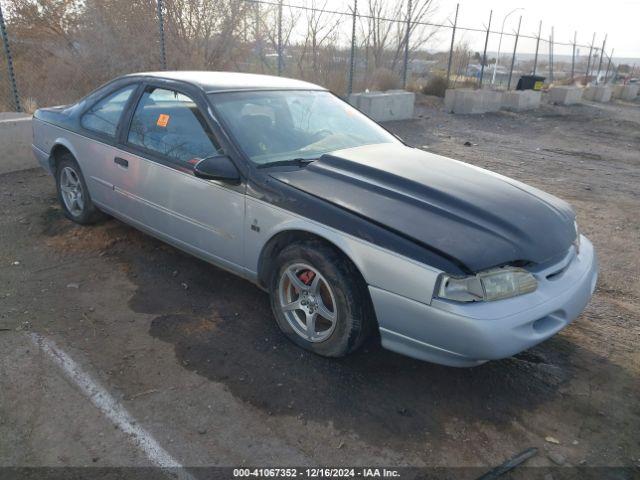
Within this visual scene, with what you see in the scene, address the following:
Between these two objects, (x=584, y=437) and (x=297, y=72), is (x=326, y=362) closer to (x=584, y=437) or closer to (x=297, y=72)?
(x=584, y=437)

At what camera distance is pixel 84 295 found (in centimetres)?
383

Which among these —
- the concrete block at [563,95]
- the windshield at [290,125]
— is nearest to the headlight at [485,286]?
the windshield at [290,125]

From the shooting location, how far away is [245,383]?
9.58ft

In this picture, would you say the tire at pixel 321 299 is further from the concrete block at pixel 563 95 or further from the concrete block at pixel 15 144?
the concrete block at pixel 563 95

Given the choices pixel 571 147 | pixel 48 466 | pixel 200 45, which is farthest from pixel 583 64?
pixel 48 466

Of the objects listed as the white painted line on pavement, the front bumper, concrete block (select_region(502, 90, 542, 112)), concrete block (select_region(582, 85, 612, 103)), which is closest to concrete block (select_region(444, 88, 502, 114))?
concrete block (select_region(502, 90, 542, 112))

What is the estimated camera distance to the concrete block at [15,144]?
6.76m

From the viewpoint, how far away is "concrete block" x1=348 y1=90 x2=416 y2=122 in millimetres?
12492

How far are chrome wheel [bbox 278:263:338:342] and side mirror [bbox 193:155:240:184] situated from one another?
2.28 ft

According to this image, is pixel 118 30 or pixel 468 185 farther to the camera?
pixel 118 30

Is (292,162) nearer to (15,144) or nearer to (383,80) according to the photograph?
(15,144)

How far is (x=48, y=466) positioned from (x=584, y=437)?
8.58ft

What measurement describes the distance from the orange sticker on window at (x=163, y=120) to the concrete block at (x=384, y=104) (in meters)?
8.67

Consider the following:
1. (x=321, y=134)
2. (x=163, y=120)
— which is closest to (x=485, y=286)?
(x=321, y=134)
